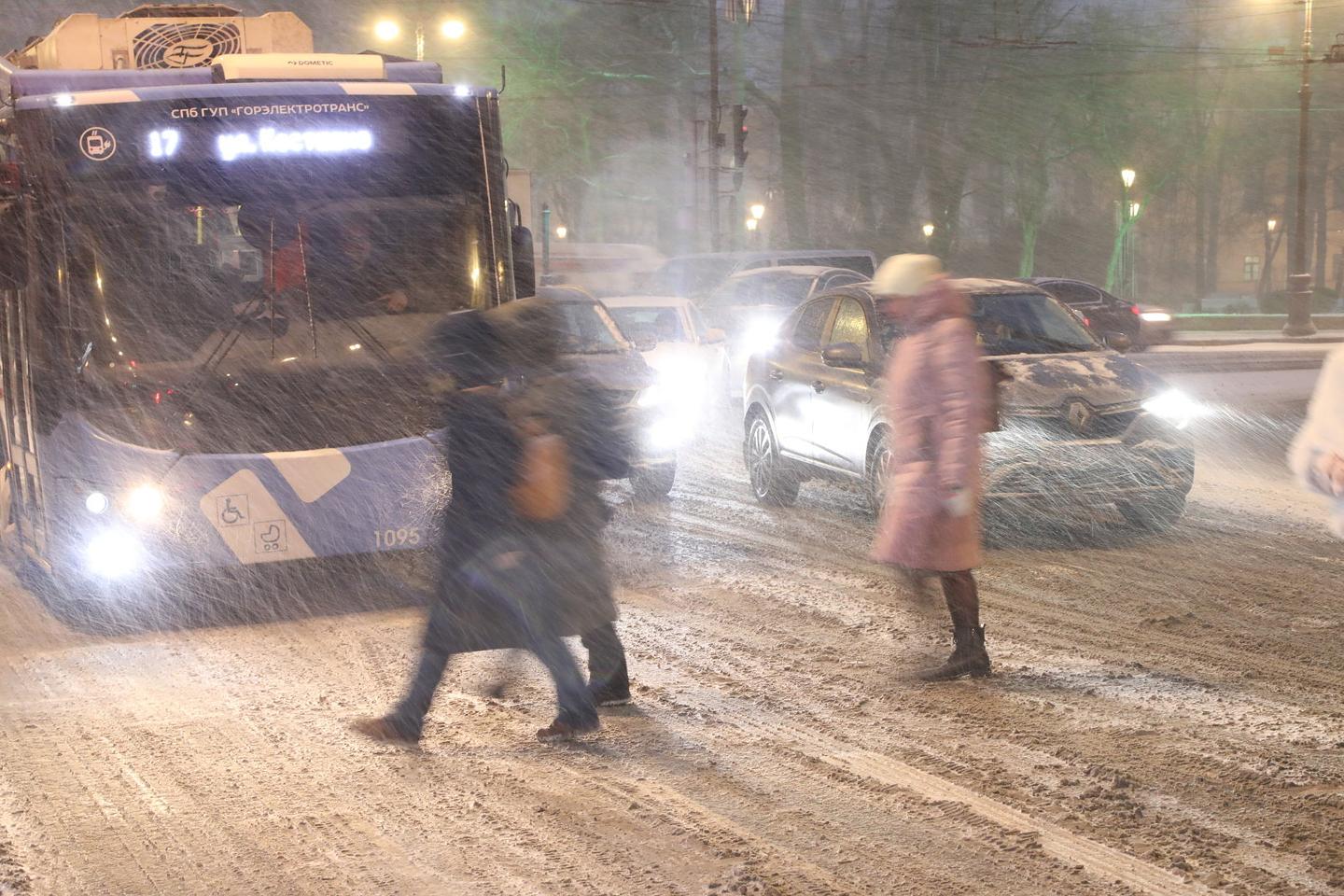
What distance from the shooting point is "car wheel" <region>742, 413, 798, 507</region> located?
Answer: 12.6 m

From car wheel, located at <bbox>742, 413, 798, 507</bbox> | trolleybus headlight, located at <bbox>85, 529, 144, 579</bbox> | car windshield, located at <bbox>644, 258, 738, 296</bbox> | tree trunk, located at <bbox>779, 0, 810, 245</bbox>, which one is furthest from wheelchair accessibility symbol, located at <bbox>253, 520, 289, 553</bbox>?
tree trunk, located at <bbox>779, 0, 810, 245</bbox>

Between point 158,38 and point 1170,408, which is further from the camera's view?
point 1170,408

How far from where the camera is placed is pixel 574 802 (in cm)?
535

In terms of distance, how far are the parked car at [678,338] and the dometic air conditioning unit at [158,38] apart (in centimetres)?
626

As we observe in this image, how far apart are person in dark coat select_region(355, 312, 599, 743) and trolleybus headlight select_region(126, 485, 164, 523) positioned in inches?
109

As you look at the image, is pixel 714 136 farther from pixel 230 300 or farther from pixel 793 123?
pixel 230 300

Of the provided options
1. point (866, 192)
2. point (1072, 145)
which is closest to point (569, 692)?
point (866, 192)

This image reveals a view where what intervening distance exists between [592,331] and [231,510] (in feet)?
20.0

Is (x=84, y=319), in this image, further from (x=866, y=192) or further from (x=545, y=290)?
(x=866, y=192)

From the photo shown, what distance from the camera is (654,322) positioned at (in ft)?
60.0

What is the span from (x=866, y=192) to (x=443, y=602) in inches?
1801

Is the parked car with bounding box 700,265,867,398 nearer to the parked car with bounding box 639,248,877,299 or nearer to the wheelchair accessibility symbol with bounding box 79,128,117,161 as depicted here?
the parked car with bounding box 639,248,877,299

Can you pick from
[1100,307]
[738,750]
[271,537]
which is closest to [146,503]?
[271,537]

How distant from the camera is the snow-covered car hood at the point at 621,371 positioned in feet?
41.3
